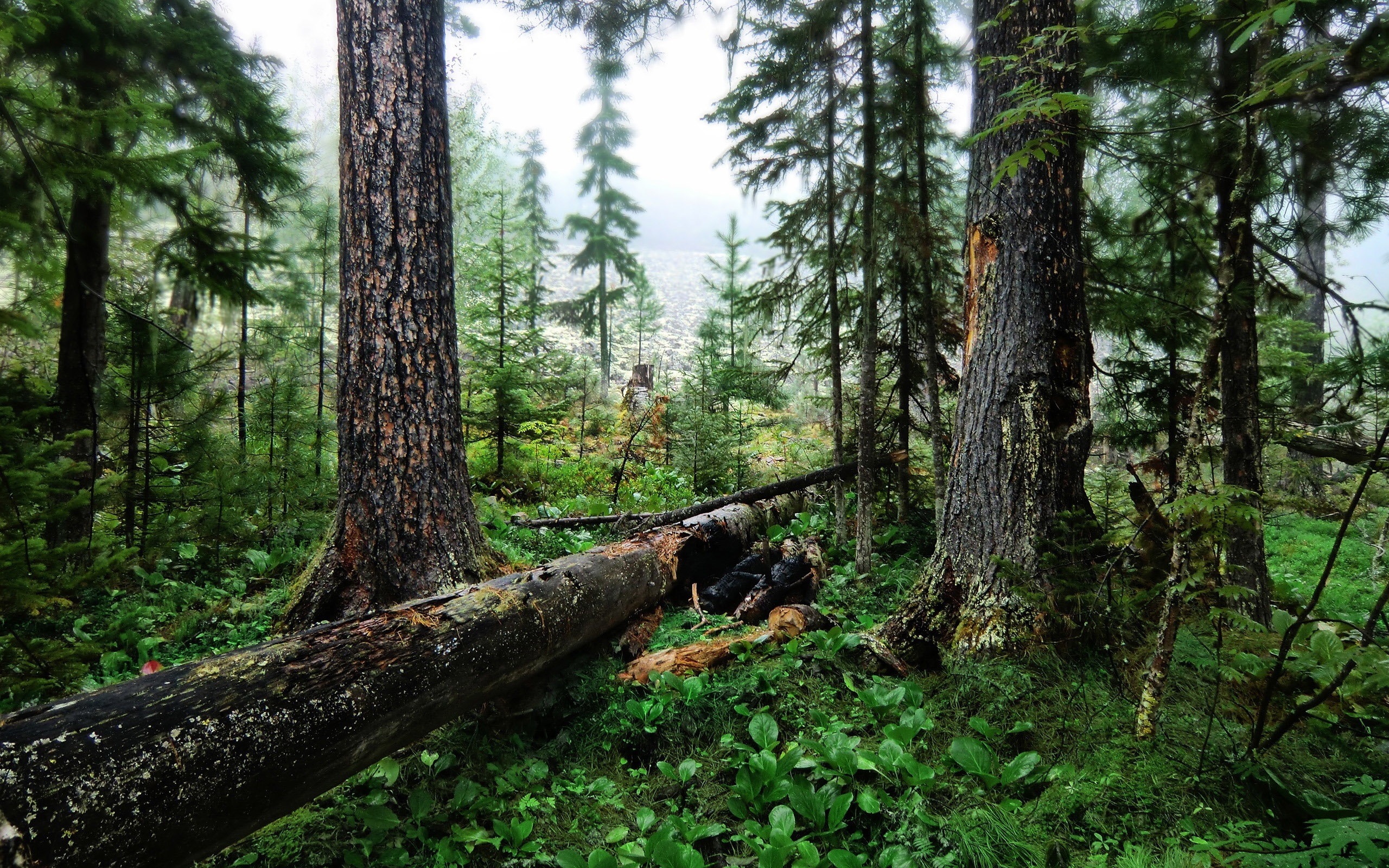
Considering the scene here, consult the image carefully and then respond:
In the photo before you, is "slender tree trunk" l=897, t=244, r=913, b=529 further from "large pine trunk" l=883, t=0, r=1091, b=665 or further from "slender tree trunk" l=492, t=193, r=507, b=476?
"slender tree trunk" l=492, t=193, r=507, b=476

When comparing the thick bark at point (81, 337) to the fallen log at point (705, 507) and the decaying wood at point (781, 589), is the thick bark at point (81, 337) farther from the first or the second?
the decaying wood at point (781, 589)

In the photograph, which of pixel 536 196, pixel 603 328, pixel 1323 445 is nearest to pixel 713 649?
pixel 1323 445

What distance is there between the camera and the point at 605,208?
83.3ft

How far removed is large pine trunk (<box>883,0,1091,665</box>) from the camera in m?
3.63

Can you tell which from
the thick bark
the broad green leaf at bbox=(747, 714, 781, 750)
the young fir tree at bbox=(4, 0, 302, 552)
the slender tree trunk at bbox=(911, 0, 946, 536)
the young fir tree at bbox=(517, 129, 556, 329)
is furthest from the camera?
the young fir tree at bbox=(517, 129, 556, 329)

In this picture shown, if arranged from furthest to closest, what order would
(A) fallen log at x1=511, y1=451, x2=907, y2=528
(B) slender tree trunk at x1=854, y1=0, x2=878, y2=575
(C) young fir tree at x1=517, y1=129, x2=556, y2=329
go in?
(C) young fir tree at x1=517, y1=129, x2=556, y2=329 < (B) slender tree trunk at x1=854, y1=0, x2=878, y2=575 < (A) fallen log at x1=511, y1=451, x2=907, y2=528

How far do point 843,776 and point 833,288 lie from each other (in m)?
5.40

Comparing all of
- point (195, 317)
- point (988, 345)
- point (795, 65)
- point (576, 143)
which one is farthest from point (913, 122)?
point (576, 143)

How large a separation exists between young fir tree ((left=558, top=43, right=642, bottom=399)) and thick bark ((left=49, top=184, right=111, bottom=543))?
18.5 metres

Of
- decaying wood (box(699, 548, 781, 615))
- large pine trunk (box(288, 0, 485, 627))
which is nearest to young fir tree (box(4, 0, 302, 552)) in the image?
large pine trunk (box(288, 0, 485, 627))

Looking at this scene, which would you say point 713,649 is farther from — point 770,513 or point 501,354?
point 501,354

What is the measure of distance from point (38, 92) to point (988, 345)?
5.76 m

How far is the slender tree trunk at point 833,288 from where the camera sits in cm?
663

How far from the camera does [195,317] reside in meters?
10.7
